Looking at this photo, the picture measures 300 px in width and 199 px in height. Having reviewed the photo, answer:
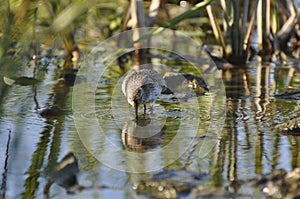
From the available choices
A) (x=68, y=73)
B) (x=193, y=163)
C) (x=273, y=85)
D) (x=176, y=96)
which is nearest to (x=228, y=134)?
(x=193, y=163)

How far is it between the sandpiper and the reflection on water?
14cm

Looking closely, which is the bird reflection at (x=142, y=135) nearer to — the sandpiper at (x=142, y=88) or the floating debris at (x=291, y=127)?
the sandpiper at (x=142, y=88)

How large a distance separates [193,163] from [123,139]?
82 cm

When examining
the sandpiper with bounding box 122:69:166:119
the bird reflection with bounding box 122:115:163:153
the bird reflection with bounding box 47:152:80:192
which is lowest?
the bird reflection with bounding box 47:152:80:192

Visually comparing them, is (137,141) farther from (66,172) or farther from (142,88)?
(66,172)

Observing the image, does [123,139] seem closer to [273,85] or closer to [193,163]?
[193,163]

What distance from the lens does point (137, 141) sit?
462 centimetres

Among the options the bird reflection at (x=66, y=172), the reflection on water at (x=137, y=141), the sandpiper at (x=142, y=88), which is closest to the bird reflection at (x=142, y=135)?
the reflection on water at (x=137, y=141)

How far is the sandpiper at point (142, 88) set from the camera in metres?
5.24

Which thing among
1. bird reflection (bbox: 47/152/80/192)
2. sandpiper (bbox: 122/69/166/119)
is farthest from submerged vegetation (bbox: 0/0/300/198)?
sandpiper (bbox: 122/69/166/119)

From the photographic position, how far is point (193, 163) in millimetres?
3980

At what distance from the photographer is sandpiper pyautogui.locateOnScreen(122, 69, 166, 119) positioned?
524 centimetres

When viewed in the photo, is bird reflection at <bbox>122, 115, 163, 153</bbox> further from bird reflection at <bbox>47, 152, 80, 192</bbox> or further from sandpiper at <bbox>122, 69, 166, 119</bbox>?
bird reflection at <bbox>47, 152, 80, 192</bbox>

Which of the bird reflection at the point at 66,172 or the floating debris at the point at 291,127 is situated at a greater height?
the floating debris at the point at 291,127
